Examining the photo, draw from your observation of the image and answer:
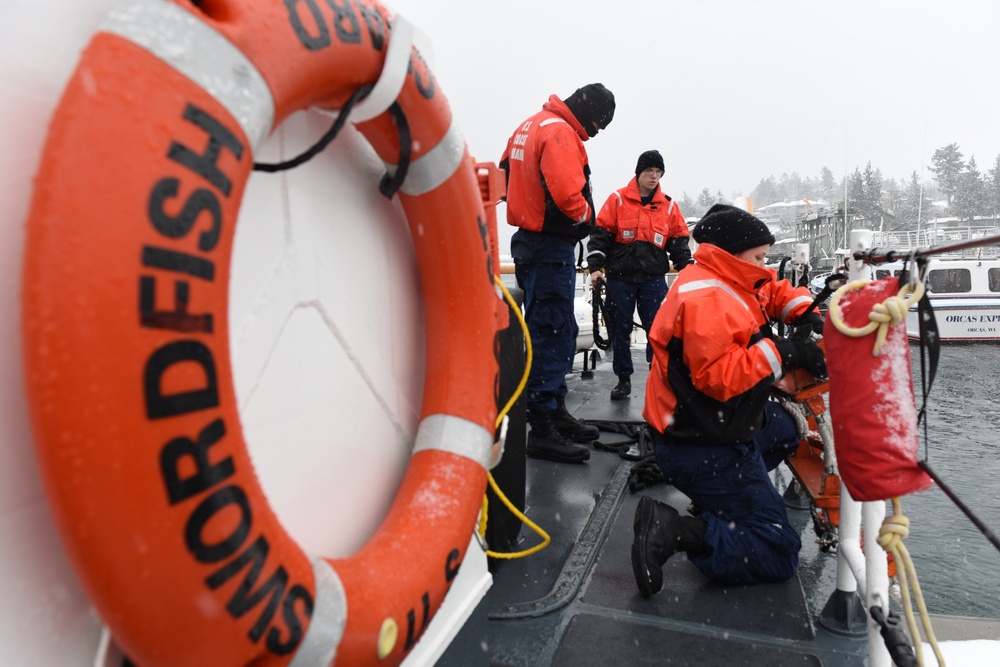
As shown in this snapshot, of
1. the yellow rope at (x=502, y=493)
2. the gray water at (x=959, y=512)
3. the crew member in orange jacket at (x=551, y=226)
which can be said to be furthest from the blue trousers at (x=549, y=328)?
the gray water at (x=959, y=512)

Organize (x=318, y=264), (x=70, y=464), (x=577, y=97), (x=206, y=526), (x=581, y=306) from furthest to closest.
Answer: (x=581, y=306) → (x=577, y=97) → (x=318, y=264) → (x=206, y=526) → (x=70, y=464)

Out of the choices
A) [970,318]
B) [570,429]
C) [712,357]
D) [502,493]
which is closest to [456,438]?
[502,493]

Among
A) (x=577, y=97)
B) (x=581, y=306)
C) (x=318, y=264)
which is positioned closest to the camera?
(x=318, y=264)

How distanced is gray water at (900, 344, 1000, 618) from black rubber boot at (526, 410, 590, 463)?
1.42 metres

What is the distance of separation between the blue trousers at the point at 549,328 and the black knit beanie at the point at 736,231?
1011 mm

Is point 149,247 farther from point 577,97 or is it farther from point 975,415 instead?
point 975,415

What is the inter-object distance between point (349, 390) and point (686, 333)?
1203 mm

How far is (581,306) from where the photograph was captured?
6.18m

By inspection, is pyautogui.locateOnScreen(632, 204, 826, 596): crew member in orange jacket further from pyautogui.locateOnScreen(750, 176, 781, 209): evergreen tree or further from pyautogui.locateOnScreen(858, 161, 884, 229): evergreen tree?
pyautogui.locateOnScreen(750, 176, 781, 209): evergreen tree

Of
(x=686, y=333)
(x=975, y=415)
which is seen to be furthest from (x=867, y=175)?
(x=686, y=333)

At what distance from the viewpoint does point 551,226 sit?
317 cm

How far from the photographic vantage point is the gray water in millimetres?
2242

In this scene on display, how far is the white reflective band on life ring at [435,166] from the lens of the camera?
4.62 ft

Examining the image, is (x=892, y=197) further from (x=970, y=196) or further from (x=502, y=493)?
(x=502, y=493)
